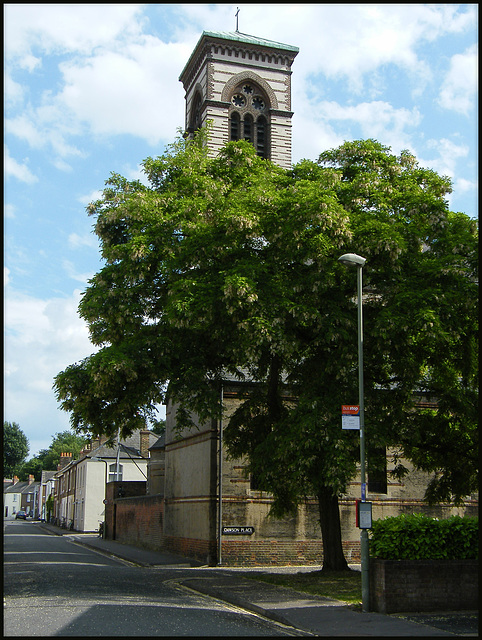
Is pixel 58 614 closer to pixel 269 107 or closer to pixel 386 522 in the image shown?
pixel 386 522

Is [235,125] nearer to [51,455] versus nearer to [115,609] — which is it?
[115,609]

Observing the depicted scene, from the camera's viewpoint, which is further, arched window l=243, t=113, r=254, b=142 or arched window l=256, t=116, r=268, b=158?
arched window l=243, t=113, r=254, b=142

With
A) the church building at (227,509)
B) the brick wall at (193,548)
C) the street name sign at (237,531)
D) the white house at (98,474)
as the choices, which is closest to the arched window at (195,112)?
the white house at (98,474)

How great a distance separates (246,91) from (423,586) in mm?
54196

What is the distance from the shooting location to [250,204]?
18.5m

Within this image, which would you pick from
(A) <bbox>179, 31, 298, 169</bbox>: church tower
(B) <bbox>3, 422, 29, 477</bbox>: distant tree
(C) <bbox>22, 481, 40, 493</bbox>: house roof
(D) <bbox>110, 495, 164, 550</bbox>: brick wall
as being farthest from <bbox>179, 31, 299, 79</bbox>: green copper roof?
(C) <bbox>22, 481, 40, 493</bbox>: house roof

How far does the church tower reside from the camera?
59.0 meters

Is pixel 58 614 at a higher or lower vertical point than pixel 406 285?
lower

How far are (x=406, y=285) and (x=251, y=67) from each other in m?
48.2

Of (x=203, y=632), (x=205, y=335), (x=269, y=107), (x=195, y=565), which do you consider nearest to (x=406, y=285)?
(x=205, y=335)

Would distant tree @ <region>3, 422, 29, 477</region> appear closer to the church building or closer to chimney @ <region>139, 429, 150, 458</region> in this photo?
chimney @ <region>139, 429, 150, 458</region>

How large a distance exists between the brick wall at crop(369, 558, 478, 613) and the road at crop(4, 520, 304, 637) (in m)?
2.17

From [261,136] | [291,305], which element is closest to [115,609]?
[291,305]

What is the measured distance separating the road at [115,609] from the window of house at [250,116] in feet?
147
